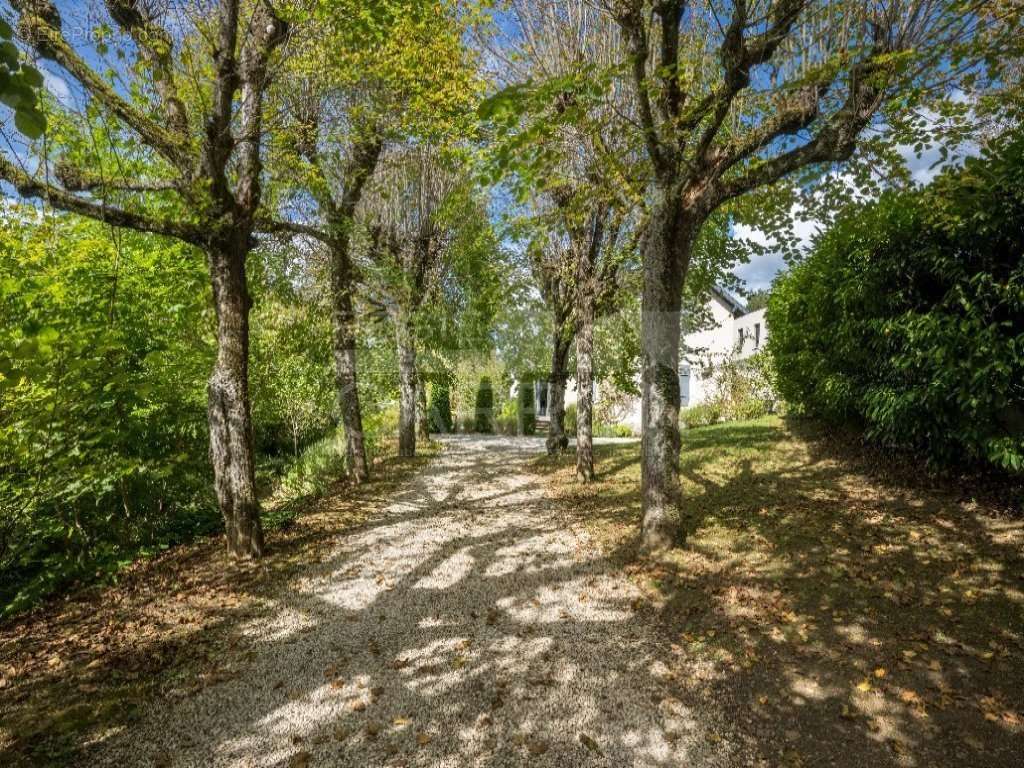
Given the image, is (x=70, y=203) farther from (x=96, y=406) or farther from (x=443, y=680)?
(x=443, y=680)

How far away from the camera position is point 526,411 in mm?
23062

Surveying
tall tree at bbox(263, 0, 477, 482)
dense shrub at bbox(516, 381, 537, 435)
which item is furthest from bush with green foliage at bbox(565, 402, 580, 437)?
tall tree at bbox(263, 0, 477, 482)

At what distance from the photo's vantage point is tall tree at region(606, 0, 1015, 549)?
4.84 metres

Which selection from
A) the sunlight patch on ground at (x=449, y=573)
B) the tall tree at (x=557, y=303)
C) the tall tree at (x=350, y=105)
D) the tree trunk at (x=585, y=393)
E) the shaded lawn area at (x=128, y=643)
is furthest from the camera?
the tall tree at (x=557, y=303)

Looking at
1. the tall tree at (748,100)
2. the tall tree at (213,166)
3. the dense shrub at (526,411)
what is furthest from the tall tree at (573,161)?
the dense shrub at (526,411)

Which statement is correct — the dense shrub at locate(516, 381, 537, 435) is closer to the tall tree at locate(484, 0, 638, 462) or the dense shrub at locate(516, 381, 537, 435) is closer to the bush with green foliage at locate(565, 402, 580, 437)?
the bush with green foliage at locate(565, 402, 580, 437)

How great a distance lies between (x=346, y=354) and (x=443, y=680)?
7.31 meters

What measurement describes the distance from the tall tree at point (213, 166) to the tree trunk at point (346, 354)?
3.58 meters

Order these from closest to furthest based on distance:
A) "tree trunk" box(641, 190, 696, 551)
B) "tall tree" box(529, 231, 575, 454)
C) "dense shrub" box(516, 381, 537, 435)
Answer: "tree trunk" box(641, 190, 696, 551) → "tall tree" box(529, 231, 575, 454) → "dense shrub" box(516, 381, 537, 435)

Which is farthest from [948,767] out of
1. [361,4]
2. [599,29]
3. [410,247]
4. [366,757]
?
[410,247]

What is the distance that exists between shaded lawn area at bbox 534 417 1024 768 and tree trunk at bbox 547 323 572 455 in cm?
501

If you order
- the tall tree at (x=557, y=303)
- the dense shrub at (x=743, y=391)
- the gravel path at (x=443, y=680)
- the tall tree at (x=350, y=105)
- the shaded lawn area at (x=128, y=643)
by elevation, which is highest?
the tall tree at (x=350, y=105)

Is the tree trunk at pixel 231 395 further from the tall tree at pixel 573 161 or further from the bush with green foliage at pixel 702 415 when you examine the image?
the bush with green foliage at pixel 702 415

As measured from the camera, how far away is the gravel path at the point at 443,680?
9.96 feet
